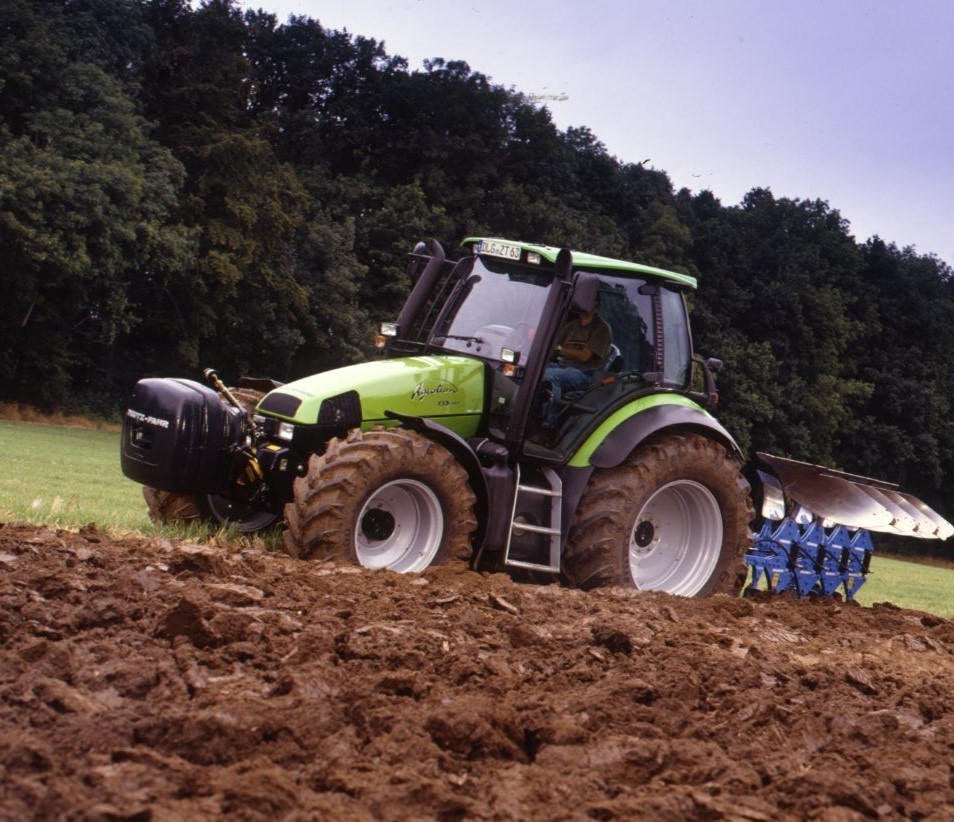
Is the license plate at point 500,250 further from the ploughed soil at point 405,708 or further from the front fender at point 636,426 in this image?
the ploughed soil at point 405,708

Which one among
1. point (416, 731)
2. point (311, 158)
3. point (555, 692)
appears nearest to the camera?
point (416, 731)

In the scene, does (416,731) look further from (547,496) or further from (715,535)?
(715,535)

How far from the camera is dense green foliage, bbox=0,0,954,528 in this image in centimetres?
3816

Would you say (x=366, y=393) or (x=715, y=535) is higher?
(x=366, y=393)

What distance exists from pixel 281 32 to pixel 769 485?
1956 inches

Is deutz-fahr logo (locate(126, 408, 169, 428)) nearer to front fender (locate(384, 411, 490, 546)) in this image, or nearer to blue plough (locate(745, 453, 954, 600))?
front fender (locate(384, 411, 490, 546))

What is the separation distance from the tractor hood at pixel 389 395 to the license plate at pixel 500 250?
760mm

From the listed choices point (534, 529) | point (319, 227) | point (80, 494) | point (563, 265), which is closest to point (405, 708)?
point (534, 529)

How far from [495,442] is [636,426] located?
100cm

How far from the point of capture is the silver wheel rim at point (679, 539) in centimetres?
930

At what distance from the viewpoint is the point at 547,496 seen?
8391 millimetres

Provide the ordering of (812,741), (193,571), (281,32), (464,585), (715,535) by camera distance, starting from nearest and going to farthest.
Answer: (812,741) → (193,571) → (464,585) → (715,535) → (281,32)

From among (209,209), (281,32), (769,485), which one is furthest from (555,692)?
(281,32)

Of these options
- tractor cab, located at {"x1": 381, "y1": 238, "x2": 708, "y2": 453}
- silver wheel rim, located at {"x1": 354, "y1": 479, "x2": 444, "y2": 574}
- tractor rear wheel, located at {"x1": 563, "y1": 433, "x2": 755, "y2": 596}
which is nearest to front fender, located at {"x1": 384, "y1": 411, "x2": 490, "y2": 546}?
silver wheel rim, located at {"x1": 354, "y1": 479, "x2": 444, "y2": 574}
